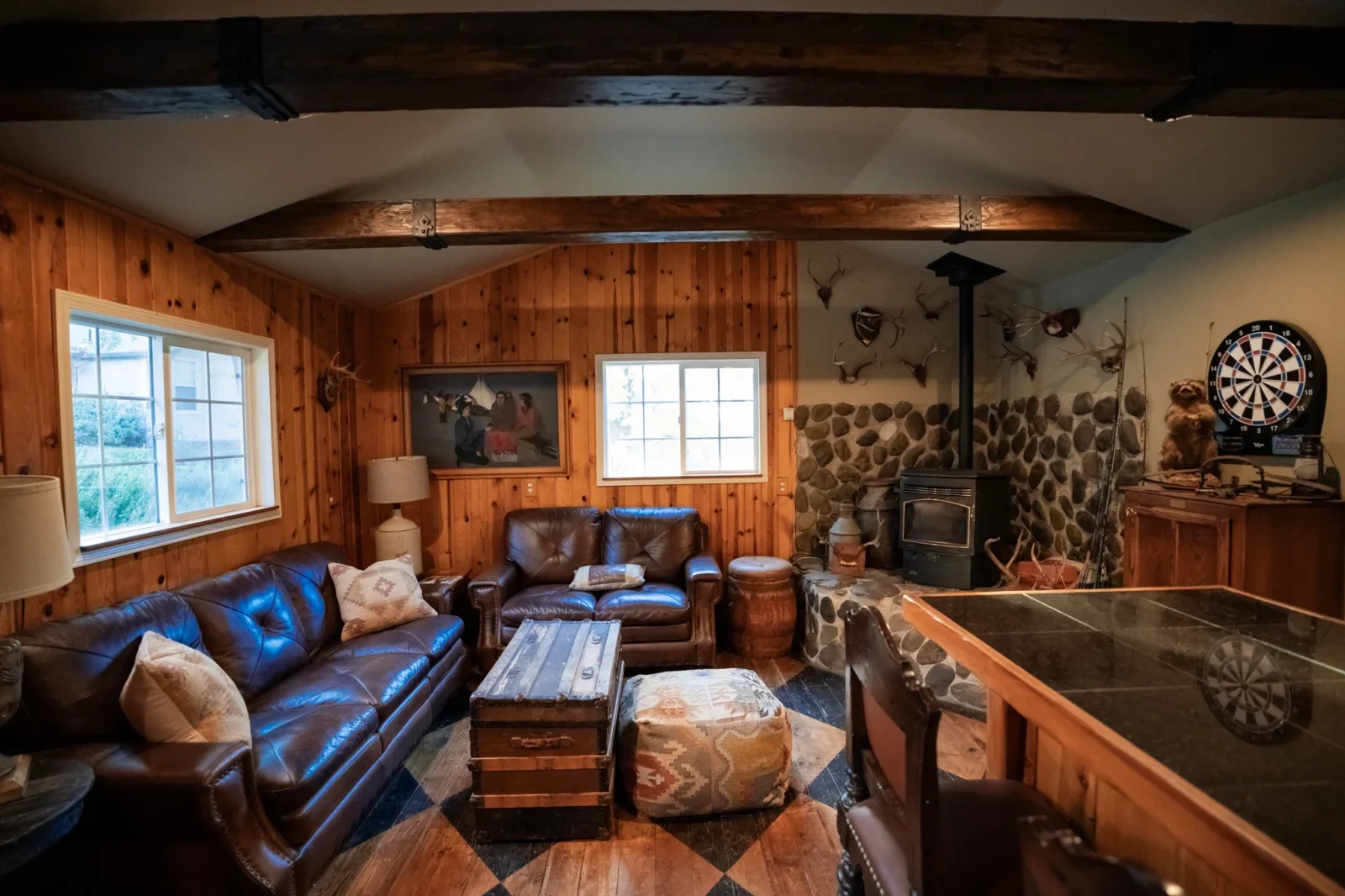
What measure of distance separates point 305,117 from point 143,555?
192cm

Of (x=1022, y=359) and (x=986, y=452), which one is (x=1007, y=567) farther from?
(x=1022, y=359)

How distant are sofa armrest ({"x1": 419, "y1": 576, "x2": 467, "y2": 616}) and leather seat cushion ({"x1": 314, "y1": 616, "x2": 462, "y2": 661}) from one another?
168mm

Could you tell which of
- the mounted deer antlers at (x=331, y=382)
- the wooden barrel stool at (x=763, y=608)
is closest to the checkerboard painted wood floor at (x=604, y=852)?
the wooden barrel stool at (x=763, y=608)

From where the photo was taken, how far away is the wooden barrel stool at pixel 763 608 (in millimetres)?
3689

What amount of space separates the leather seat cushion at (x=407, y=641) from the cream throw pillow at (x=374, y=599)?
0.04 metres

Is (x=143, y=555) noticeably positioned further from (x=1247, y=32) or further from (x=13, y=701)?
(x=1247, y=32)

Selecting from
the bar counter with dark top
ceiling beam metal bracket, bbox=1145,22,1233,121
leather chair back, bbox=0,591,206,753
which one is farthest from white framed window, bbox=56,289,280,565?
ceiling beam metal bracket, bbox=1145,22,1233,121

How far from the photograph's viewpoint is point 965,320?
3854 mm

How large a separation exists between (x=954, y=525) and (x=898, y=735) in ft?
9.83

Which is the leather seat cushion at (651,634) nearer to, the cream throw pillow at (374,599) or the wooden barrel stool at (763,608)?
the wooden barrel stool at (763,608)

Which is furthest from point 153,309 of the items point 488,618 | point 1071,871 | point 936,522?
point 936,522

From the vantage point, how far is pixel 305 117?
2.14 m

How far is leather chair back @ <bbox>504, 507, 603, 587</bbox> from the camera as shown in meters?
3.85

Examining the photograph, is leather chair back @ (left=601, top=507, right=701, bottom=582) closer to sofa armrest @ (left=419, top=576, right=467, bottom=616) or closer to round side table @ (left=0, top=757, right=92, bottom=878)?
sofa armrest @ (left=419, top=576, right=467, bottom=616)
